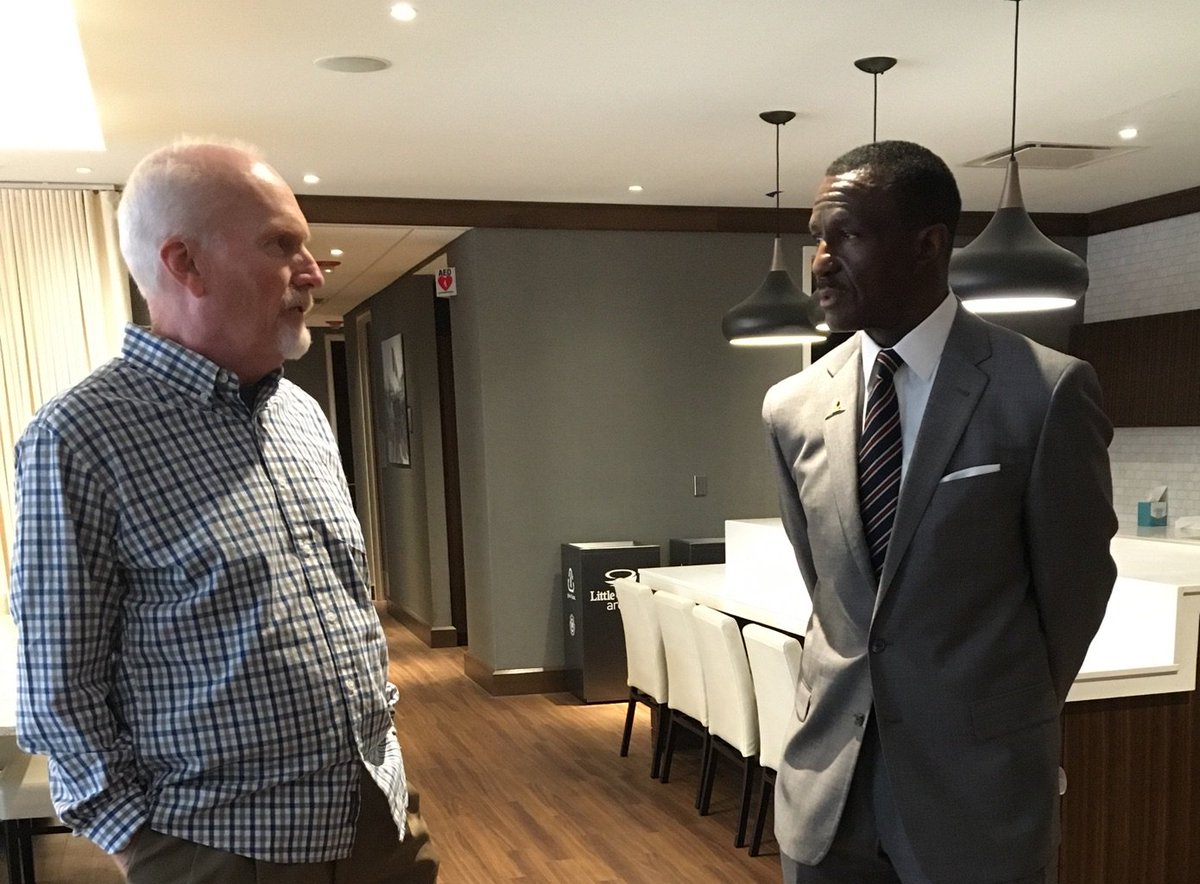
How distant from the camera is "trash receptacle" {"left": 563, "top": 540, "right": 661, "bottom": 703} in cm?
576

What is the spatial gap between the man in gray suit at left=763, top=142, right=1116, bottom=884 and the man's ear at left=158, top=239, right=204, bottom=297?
85cm

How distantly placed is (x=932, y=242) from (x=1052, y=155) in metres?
4.14

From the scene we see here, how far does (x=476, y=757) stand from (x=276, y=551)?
3802 mm

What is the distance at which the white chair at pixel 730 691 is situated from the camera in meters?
3.68

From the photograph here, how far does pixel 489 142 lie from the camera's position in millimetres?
4609

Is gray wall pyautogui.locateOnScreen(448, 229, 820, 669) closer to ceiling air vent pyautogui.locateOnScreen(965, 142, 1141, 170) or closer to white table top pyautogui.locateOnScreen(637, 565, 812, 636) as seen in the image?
white table top pyautogui.locateOnScreen(637, 565, 812, 636)

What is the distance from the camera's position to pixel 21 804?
2.92m

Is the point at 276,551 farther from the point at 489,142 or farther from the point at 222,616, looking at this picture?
the point at 489,142

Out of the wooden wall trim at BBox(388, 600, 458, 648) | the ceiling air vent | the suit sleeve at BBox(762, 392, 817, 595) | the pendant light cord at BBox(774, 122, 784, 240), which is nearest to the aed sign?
the pendant light cord at BBox(774, 122, 784, 240)

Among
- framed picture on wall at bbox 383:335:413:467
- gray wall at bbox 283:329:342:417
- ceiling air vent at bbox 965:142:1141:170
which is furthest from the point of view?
gray wall at bbox 283:329:342:417

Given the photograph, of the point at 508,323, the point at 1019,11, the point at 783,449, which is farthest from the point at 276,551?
the point at 508,323

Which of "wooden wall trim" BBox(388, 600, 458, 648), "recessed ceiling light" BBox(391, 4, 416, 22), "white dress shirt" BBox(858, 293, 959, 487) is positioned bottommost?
"wooden wall trim" BBox(388, 600, 458, 648)

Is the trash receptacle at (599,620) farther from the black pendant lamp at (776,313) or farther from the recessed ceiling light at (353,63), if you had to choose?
the recessed ceiling light at (353,63)

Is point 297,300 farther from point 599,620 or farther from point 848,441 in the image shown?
point 599,620
